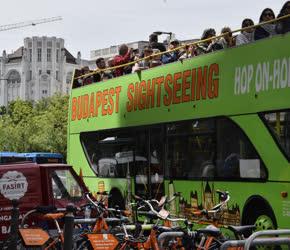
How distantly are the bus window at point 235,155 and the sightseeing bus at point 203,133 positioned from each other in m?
0.02

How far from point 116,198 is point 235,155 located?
5.00 meters

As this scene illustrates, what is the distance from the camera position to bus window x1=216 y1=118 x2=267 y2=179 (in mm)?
10336

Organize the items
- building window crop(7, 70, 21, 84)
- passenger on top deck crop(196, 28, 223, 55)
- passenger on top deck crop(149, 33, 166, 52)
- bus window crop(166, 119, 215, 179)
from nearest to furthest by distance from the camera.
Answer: bus window crop(166, 119, 215, 179)
passenger on top deck crop(196, 28, 223, 55)
passenger on top deck crop(149, 33, 166, 52)
building window crop(7, 70, 21, 84)

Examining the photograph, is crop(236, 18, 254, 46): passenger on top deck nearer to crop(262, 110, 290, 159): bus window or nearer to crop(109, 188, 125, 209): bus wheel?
crop(262, 110, 290, 159): bus window

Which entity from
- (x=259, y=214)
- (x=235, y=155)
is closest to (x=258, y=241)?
(x=259, y=214)

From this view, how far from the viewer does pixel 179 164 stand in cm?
1268

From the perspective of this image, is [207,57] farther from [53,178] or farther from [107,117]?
[107,117]

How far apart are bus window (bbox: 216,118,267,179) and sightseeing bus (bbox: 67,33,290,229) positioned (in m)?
0.02

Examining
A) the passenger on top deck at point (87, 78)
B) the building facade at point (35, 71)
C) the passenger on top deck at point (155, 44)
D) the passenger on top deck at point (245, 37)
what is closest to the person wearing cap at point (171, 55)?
the passenger on top deck at point (155, 44)

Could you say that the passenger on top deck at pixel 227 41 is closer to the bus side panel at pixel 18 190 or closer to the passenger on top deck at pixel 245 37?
the passenger on top deck at pixel 245 37

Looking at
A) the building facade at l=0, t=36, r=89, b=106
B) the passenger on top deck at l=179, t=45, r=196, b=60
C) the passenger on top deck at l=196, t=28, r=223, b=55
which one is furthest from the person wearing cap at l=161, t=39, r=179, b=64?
the building facade at l=0, t=36, r=89, b=106

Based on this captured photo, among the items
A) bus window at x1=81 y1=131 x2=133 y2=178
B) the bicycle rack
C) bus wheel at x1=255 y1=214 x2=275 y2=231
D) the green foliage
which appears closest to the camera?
the bicycle rack

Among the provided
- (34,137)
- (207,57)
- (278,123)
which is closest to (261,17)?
(207,57)

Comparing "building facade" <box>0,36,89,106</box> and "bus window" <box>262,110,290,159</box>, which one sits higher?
"building facade" <box>0,36,89,106</box>
